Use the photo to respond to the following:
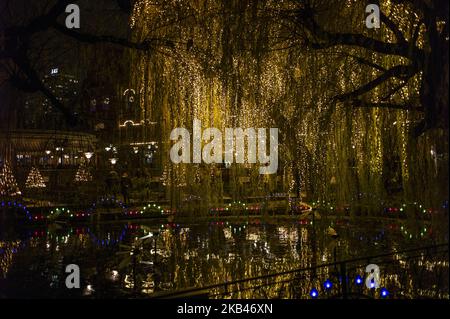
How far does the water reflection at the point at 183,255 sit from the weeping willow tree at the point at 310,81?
138cm

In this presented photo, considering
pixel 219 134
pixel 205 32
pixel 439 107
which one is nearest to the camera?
pixel 439 107

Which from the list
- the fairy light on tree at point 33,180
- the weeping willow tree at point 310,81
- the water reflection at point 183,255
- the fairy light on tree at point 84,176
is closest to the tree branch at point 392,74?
the weeping willow tree at point 310,81

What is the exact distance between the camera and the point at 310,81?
681 cm

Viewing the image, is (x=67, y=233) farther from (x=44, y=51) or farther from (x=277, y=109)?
(x=277, y=109)

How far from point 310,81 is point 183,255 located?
4.74m

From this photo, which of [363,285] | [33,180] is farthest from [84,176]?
[363,285]

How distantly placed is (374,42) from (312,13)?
85 centimetres

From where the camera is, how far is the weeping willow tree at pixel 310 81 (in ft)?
19.5

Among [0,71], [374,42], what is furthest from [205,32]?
[0,71]

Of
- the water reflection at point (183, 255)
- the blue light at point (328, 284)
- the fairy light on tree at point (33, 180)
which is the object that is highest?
the fairy light on tree at point (33, 180)

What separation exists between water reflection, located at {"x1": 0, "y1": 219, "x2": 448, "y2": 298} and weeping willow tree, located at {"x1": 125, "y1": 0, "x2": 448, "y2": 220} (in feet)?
4.53

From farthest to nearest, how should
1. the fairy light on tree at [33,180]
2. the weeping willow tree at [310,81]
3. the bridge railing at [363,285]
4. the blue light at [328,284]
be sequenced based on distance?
the fairy light on tree at [33,180], the blue light at [328,284], the weeping willow tree at [310,81], the bridge railing at [363,285]

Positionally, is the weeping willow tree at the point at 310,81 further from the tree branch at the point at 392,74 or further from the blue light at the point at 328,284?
the blue light at the point at 328,284

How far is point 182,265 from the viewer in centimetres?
873
